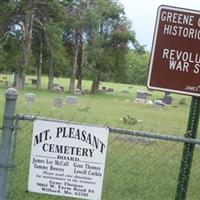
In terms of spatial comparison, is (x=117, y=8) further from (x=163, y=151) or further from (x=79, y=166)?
(x=79, y=166)

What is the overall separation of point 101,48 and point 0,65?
13.4 m

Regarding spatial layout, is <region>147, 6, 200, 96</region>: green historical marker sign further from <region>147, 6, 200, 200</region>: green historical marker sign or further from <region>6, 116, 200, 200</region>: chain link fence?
<region>6, 116, 200, 200</region>: chain link fence

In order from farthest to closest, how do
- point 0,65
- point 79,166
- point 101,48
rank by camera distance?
1. point 101,48
2. point 0,65
3. point 79,166

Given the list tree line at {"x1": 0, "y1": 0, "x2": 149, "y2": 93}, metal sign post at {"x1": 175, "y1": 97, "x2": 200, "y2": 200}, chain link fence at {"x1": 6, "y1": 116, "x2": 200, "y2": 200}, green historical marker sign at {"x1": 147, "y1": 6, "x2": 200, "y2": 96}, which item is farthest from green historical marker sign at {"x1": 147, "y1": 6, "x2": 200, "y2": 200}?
tree line at {"x1": 0, "y1": 0, "x2": 149, "y2": 93}

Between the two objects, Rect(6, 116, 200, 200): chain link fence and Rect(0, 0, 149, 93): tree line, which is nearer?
Rect(6, 116, 200, 200): chain link fence

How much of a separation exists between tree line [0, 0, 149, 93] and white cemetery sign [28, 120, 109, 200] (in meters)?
52.9

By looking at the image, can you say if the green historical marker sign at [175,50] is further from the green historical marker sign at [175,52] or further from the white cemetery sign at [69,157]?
the white cemetery sign at [69,157]

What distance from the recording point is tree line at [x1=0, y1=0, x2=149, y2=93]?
201 ft

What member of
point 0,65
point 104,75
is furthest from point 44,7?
point 104,75

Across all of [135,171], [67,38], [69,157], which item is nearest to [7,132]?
[69,157]

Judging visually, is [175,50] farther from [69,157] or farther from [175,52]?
[69,157]

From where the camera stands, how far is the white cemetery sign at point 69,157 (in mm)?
6309

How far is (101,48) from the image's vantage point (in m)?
69.5

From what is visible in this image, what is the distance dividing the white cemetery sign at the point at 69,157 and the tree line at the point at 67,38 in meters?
52.9
